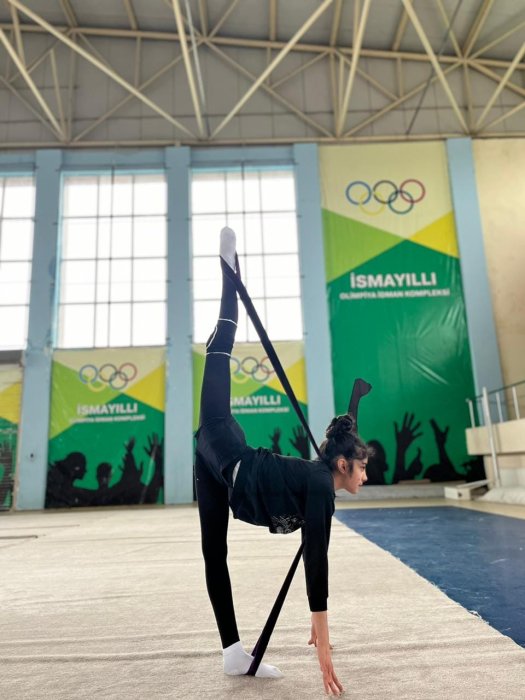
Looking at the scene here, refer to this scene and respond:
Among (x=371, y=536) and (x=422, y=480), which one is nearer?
(x=371, y=536)

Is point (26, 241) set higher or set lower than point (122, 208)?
lower

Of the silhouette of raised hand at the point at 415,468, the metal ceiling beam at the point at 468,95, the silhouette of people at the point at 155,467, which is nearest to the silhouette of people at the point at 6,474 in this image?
the silhouette of people at the point at 155,467

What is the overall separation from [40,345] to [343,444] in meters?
11.2

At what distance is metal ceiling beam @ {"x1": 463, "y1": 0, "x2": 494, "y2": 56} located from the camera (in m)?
11.5

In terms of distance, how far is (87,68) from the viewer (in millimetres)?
13219

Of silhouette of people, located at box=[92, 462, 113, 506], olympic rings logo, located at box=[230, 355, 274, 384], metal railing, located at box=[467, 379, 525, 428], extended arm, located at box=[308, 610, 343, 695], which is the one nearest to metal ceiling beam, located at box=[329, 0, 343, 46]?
olympic rings logo, located at box=[230, 355, 274, 384]

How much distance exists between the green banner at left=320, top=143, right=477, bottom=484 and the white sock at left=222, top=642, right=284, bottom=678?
380 inches

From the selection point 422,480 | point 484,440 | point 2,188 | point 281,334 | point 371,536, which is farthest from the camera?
point 2,188

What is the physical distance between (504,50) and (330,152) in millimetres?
5001

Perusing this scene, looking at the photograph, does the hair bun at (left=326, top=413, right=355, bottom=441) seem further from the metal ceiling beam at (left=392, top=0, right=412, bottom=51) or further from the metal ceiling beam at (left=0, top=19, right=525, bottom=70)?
the metal ceiling beam at (left=0, top=19, right=525, bottom=70)

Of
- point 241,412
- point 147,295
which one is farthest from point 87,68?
point 241,412

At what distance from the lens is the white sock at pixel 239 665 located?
175cm

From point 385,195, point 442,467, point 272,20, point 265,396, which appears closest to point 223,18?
point 272,20

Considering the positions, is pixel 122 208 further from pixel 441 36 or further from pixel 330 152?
pixel 441 36
